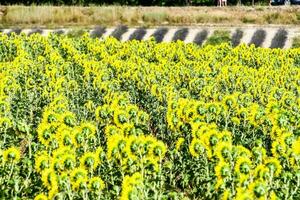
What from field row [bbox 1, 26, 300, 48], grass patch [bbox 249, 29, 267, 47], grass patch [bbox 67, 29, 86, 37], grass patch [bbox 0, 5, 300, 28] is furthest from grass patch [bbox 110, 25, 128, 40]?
grass patch [bbox 249, 29, 267, 47]

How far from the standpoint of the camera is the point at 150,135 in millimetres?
13781

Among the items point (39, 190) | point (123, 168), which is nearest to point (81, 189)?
point (123, 168)

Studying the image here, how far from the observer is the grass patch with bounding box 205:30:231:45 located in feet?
119

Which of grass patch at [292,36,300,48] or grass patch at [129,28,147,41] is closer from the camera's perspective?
grass patch at [292,36,300,48]

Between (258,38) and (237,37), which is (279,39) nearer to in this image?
(258,38)

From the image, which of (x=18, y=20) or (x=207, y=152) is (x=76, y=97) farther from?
(x=18, y=20)

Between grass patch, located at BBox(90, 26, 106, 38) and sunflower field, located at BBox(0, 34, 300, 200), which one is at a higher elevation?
sunflower field, located at BBox(0, 34, 300, 200)

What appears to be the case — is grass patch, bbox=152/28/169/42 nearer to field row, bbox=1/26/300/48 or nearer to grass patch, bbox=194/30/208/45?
field row, bbox=1/26/300/48

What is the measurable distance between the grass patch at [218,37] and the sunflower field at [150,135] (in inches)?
424

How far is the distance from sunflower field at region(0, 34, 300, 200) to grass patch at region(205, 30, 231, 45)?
35.3 feet

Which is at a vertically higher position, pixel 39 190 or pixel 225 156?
pixel 225 156

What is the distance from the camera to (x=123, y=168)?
1021cm

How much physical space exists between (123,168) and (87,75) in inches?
430

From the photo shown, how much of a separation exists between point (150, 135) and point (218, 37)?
23.8m
